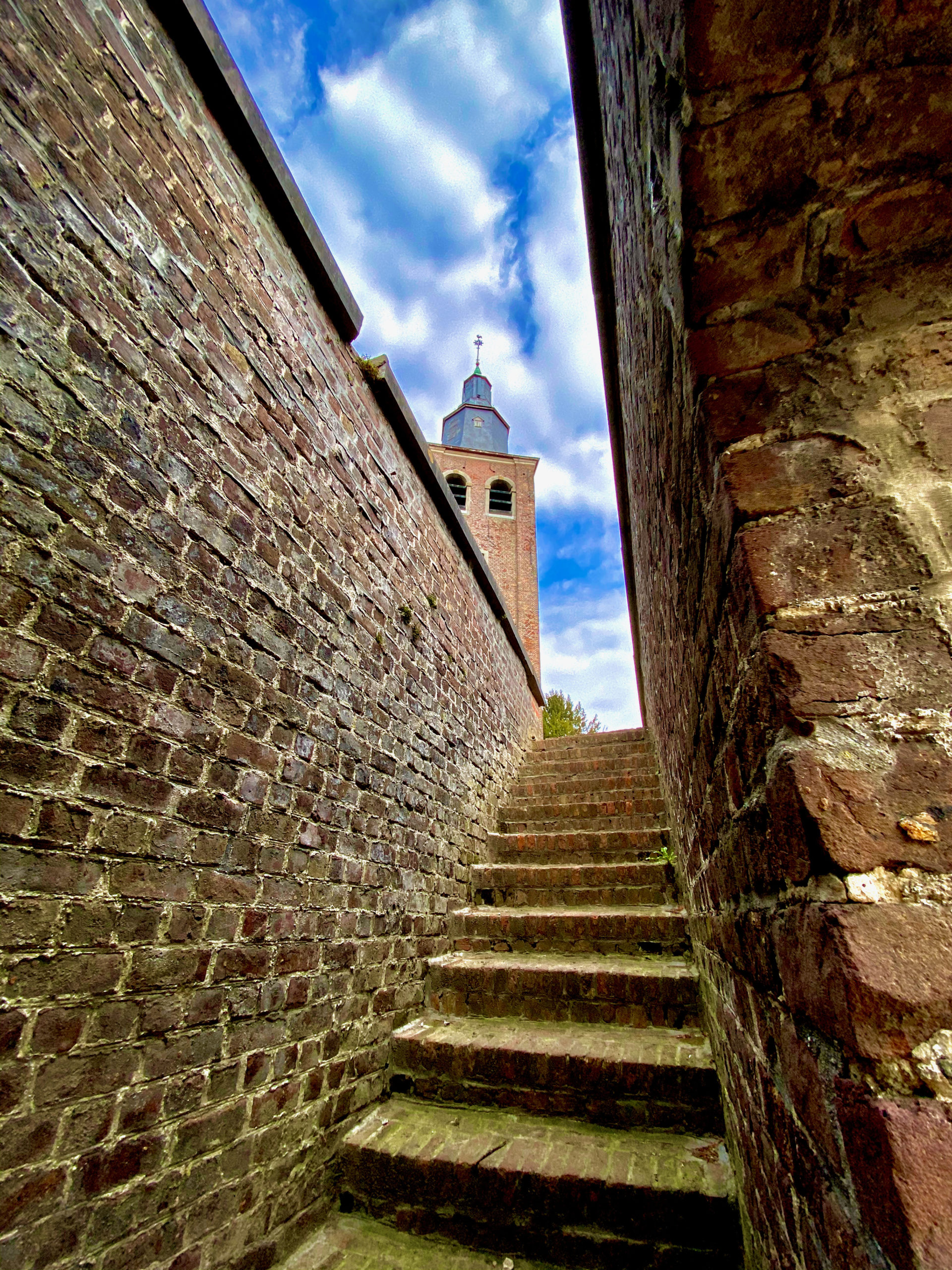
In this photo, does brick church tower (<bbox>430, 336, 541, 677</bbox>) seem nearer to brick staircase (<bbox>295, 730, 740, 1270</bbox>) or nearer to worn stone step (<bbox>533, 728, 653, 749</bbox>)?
worn stone step (<bbox>533, 728, 653, 749</bbox>)

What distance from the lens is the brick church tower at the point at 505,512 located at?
16.2 metres

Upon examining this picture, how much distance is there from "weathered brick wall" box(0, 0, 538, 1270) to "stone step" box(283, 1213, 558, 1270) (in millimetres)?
79

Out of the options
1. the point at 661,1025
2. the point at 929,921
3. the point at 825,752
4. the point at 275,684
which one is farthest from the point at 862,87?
the point at 661,1025

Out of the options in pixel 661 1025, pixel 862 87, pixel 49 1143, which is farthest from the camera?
pixel 661 1025

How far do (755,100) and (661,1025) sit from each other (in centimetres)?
312

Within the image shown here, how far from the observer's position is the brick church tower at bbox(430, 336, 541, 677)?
16.2 metres

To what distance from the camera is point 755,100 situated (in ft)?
2.98

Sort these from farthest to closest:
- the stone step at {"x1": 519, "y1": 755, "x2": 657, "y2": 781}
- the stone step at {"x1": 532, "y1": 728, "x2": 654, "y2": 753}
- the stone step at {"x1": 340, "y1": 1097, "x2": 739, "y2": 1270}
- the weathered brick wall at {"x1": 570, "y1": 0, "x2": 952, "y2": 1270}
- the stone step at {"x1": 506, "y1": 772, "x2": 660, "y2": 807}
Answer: the stone step at {"x1": 532, "y1": 728, "x2": 654, "y2": 753} < the stone step at {"x1": 519, "y1": 755, "x2": 657, "y2": 781} < the stone step at {"x1": 506, "y1": 772, "x2": 660, "y2": 807} < the stone step at {"x1": 340, "y1": 1097, "x2": 739, "y2": 1270} < the weathered brick wall at {"x1": 570, "y1": 0, "x2": 952, "y2": 1270}

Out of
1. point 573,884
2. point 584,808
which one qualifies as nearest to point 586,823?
point 584,808

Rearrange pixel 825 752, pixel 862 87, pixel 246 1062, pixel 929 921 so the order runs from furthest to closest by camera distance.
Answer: pixel 246 1062 → pixel 862 87 → pixel 825 752 → pixel 929 921

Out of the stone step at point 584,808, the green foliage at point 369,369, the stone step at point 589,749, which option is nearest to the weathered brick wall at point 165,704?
A: the green foliage at point 369,369

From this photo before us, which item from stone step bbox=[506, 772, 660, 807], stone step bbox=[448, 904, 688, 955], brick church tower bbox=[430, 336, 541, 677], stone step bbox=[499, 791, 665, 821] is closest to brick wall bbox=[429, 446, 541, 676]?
brick church tower bbox=[430, 336, 541, 677]

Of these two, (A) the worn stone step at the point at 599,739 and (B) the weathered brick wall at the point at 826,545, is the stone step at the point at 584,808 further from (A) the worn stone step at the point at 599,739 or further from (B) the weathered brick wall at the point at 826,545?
(B) the weathered brick wall at the point at 826,545

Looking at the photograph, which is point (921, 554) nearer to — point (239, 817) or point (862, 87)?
point (862, 87)
